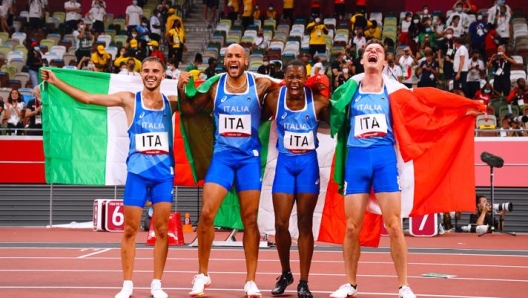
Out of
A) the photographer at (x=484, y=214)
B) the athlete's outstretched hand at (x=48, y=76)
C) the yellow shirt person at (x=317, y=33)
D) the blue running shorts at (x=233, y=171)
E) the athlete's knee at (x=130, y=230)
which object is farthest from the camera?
the yellow shirt person at (x=317, y=33)

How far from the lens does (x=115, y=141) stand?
11789mm

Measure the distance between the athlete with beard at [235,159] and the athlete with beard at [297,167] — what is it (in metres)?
0.24

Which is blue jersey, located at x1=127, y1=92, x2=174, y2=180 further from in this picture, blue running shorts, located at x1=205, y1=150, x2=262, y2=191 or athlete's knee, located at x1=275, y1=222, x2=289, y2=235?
athlete's knee, located at x1=275, y1=222, x2=289, y2=235

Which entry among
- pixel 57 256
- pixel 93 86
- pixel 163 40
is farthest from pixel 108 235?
pixel 163 40

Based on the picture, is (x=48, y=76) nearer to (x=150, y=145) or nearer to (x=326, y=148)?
(x=150, y=145)

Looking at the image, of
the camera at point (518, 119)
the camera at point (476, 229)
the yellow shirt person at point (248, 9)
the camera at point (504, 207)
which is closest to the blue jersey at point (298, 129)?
the camera at point (476, 229)

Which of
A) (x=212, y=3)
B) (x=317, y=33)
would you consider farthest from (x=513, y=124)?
(x=212, y=3)

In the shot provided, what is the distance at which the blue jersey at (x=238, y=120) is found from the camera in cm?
987

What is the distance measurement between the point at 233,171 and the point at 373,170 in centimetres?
133

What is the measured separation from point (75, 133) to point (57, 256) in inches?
115

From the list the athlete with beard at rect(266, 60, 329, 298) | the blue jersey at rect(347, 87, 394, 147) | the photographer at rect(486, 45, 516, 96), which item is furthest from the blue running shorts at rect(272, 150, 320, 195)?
the photographer at rect(486, 45, 516, 96)

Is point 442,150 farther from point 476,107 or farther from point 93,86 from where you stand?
point 93,86

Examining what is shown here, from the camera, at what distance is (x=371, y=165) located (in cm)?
952

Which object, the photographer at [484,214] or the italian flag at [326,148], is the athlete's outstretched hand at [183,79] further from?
the photographer at [484,214]
